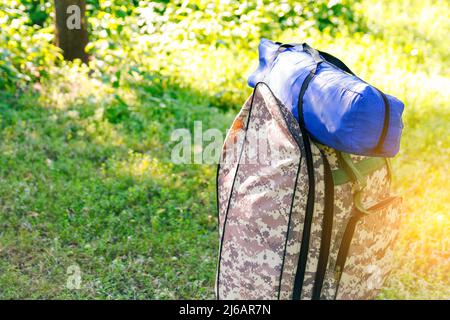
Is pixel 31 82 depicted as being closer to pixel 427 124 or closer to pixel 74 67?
pixel 74 67

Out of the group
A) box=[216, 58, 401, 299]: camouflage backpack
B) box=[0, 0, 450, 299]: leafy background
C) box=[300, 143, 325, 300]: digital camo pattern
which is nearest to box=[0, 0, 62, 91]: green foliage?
box=[0, 0, 450, 299]: leafy background

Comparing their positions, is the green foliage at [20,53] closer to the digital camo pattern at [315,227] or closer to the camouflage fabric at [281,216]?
the camouflage fabric at [281,216]

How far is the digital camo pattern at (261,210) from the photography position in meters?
2.29

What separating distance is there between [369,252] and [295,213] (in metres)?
0.41

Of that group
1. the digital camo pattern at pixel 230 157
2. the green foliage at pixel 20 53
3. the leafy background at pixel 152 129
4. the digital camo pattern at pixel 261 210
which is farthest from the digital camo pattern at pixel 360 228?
the green foliage at pixel 20 53

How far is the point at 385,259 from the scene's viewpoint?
8.57 feet

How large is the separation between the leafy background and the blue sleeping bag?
3.89 feet

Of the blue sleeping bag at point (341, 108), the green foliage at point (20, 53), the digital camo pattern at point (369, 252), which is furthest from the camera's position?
the green foliage at point (20, 53)

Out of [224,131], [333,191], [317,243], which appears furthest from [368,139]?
[224,131]

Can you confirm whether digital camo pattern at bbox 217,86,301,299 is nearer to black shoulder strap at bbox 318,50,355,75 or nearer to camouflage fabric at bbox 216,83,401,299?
camouflage fabric at bbox 216,83,401,299

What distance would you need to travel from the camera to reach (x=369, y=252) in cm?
249

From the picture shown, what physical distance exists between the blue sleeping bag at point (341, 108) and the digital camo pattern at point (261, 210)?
99 mm

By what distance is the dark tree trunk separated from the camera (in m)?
4.77

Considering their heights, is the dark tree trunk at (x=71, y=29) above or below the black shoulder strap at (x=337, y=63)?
below
